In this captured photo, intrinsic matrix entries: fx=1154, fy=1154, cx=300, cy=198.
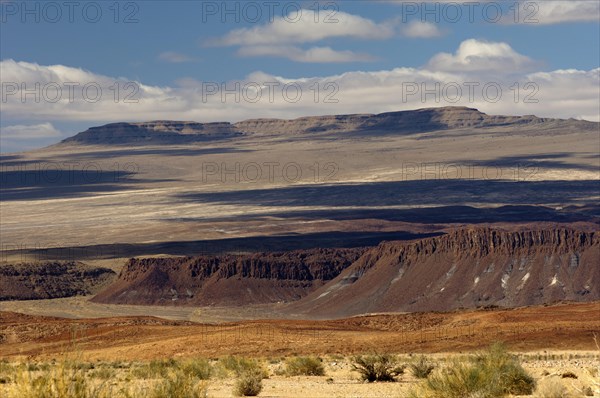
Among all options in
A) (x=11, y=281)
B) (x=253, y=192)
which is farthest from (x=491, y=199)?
(x=11, y=281)

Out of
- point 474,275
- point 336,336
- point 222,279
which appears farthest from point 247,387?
point 222,279

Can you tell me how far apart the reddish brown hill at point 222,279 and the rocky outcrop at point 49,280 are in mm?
4075

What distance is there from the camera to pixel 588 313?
127ft

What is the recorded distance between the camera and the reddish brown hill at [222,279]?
255 feet

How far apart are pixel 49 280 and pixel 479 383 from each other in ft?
244

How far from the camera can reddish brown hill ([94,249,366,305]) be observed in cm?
7769

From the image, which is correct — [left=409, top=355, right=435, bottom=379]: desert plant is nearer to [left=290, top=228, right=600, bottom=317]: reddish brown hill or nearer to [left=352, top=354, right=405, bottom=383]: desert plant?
[left=352, top=354, right=405, bottom=383]: desert plant

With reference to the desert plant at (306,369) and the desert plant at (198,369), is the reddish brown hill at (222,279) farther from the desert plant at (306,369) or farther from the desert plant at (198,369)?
the desert plant at (198,369)

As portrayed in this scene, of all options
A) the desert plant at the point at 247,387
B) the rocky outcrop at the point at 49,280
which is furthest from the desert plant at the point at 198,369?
the rocky outcrop at the point at 49,280

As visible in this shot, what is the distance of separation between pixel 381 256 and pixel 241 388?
5500 cm

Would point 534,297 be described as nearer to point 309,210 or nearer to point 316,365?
point 316,365

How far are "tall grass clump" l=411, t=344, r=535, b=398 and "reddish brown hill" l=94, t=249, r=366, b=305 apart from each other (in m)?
58.6

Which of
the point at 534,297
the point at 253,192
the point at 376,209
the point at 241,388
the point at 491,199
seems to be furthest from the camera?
the point at 253,192

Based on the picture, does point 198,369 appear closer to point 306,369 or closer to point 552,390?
point 306,369
